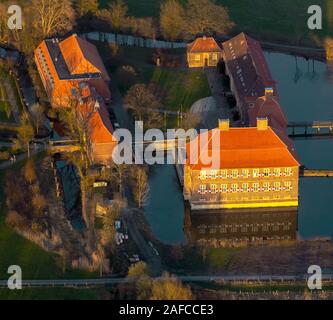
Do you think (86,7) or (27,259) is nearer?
(27,259)

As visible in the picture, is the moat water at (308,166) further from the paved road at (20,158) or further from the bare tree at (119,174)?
the paved road at (20,158)

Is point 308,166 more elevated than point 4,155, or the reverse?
point 4,155

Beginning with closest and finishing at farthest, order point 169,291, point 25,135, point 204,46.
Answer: point 169,291, point 25,135, point 204,46

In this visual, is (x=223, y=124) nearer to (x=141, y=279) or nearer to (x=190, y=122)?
(x=190, y=122)

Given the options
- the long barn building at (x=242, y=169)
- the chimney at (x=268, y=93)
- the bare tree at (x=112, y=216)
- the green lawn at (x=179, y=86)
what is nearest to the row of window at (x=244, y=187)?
the long barn building at (x=242, y=169)

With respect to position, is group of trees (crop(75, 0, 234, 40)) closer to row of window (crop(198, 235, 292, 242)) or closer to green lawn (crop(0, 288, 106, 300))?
row of window (crop(198, 235, 292, 242))

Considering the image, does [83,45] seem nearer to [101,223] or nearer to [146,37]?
[146,37]

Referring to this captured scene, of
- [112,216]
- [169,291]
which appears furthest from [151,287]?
[112,216]

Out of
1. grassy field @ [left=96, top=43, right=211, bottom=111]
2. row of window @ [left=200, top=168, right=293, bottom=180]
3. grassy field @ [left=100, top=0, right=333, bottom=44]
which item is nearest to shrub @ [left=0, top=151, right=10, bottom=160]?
grassy field @ [left=96, top=43, right=211, bottom=111]
